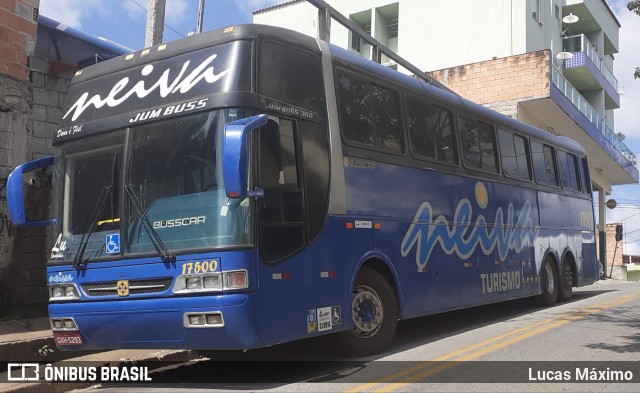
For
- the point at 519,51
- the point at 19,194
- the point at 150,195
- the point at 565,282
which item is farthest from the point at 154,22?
the point at 519,51

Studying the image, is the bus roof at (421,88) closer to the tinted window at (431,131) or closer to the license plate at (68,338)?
the tinted window at (431,131)

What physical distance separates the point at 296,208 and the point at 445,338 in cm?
366

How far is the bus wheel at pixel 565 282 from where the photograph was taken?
515 inches

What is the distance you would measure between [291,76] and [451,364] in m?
3.61

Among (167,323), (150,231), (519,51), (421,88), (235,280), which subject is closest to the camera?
(235,280)

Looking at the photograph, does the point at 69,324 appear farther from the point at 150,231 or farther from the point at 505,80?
the point at 505,80

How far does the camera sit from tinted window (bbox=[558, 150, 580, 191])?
1345cm

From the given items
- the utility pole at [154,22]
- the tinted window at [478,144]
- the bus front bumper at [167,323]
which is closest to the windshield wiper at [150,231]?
the bus front bumper at [167,323]

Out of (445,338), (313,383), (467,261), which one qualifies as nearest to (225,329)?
(313,383)

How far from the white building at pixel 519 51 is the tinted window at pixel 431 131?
14.7 metres

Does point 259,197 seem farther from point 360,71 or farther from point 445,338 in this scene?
point 445,338

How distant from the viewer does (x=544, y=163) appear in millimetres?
12539

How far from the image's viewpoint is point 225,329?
5.40 metres

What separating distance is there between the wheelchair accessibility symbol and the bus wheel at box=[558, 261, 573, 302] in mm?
10189
